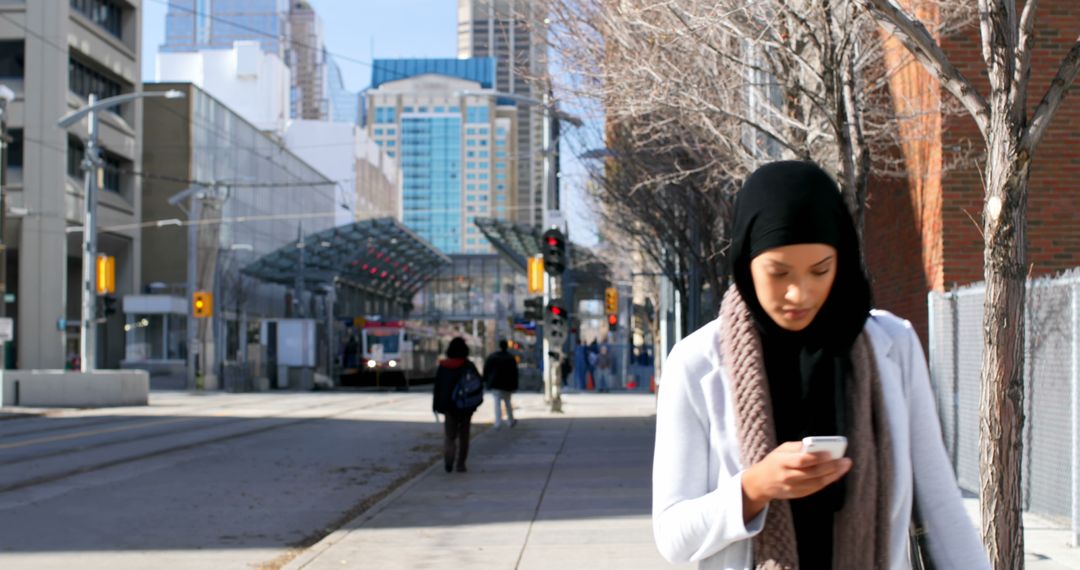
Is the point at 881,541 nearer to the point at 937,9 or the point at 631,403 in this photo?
the point at 937,9

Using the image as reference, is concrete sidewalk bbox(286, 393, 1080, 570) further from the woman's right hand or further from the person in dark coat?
the woman's right hand

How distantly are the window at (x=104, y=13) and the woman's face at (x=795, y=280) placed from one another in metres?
56.2

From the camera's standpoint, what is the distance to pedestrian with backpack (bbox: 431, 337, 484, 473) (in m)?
16.0

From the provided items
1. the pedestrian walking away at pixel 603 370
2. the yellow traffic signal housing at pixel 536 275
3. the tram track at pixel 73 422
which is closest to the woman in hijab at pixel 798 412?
the tram track at pixel 73 422

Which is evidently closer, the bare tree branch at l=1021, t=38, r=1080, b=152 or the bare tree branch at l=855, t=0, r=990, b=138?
the bare tree branch at l=1021, t=38, r=1080, b=152

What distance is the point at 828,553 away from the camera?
2602mm

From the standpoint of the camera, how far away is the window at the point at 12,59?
173 feet

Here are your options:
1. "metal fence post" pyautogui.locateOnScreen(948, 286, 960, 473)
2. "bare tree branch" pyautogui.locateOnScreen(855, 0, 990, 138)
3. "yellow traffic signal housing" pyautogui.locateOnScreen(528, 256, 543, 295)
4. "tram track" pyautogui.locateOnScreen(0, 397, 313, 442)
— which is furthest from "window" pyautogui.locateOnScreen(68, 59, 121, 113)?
"bare tree branch" pyautogui.locateOnScreen(855, 0, 990, 138)

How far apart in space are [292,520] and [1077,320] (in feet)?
22.3

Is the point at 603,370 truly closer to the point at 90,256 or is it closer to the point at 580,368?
the point at 580,368

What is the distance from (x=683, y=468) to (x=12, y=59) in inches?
2180

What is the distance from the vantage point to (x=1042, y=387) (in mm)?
11289

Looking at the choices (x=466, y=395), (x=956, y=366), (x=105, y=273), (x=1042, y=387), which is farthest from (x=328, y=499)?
(x=105, y=273)

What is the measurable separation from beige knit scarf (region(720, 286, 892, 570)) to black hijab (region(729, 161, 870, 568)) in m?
0.03
